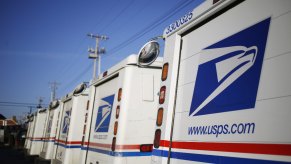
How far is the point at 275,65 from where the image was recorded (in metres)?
2.19

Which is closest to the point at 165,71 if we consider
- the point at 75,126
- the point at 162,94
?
the point at 162,94

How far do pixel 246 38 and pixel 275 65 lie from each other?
43 centimetres

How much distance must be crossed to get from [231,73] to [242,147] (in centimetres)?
59

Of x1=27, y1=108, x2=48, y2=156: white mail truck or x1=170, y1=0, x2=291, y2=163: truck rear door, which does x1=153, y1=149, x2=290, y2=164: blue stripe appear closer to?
x1=170, y1=0, x2=291, y2=163: truck rear door

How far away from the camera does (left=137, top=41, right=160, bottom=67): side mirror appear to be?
13.5 ft

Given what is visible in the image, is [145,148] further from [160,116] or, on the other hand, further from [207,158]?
[207,158]

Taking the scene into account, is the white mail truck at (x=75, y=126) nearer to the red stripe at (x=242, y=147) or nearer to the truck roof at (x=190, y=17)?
the truck roof at (x=190, y=17)

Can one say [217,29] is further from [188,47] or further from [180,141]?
[180,141]

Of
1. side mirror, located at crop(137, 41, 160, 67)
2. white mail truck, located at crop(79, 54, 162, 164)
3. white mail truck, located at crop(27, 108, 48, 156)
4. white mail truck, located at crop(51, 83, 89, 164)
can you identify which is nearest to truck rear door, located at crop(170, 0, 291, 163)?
side mirror, located at crop(137, 41, 160, 67)

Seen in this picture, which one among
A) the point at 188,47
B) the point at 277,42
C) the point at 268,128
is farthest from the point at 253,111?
the point at 188,47

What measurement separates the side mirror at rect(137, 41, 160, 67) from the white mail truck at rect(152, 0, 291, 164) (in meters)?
0.39

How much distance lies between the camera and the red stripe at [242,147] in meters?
2.02

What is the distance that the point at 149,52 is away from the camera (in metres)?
4.27

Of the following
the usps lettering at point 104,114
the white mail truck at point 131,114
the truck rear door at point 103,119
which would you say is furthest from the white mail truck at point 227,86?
the usps lettering at point 104,114
